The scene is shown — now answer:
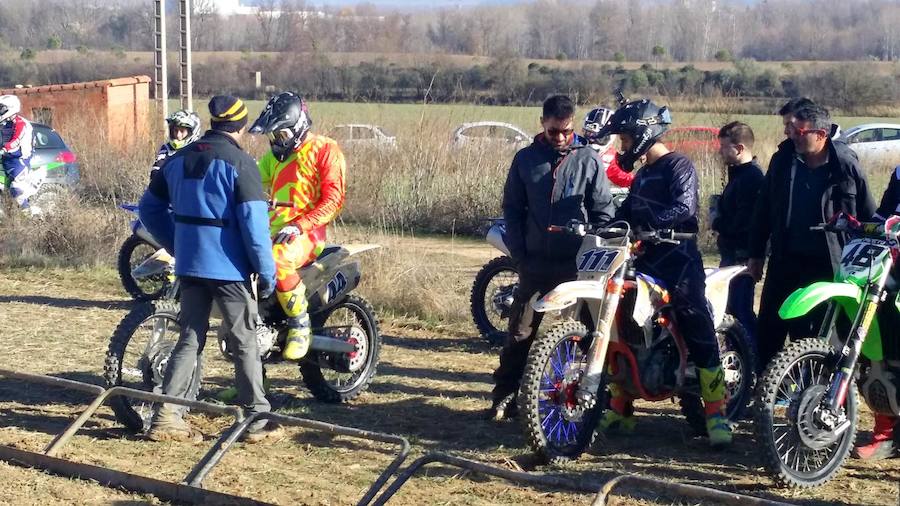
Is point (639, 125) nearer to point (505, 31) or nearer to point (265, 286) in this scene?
point (265, 286)

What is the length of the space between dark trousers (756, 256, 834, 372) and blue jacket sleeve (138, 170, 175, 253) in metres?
3.67

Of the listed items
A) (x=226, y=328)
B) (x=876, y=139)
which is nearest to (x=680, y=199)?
(x=226, y=328)

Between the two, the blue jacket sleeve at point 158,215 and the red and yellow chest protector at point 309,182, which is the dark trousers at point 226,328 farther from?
the red and yellow chest protector at point 309,182

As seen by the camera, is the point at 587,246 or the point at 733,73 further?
the point at 733,73

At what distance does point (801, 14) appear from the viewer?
79312mm

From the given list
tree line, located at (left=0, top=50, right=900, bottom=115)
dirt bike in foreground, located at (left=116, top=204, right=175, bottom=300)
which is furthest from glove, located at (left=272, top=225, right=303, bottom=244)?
tree line, located at (left=0, top=50, right=900, bottom=115)

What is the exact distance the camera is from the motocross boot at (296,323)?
7.41 metres

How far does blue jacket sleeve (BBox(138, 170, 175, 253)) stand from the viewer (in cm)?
712

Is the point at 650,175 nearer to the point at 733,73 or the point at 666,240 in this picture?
the point at 666,240

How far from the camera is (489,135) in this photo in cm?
2033

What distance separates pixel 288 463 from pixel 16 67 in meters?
35.3

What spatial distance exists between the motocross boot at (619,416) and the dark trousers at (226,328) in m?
2.01

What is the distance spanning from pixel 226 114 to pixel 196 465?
1.95m

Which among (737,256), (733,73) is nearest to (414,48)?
(733,73)
